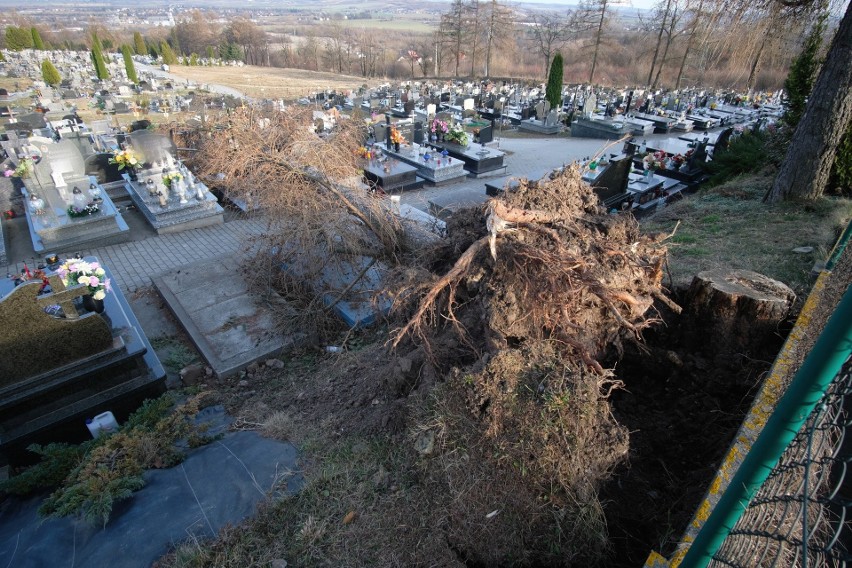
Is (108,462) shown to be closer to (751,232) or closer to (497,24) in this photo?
(751,232)

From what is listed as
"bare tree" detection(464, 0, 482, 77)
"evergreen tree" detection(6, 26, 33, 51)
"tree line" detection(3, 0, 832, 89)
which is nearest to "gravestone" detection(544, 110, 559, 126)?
"tree line" detection(3, 0, 832, 89)

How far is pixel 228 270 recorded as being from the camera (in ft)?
26.8

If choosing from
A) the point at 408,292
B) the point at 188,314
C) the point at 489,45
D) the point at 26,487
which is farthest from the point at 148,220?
the point at 489,45

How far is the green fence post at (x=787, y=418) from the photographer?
1.23 metres

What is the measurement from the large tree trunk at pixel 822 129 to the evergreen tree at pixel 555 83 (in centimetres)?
1409

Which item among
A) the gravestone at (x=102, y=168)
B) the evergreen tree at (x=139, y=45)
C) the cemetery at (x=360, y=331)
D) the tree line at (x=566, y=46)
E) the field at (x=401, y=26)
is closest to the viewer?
the cemetery at (x=360, y=331)

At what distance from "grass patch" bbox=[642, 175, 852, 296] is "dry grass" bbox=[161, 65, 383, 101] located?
26345 millimetres

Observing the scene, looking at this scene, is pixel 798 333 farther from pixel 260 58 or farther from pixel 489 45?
pixel 260 58

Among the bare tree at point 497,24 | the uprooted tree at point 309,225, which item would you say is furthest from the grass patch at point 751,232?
the bare tree at point 497,24

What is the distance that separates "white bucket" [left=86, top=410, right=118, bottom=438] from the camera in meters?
5.05

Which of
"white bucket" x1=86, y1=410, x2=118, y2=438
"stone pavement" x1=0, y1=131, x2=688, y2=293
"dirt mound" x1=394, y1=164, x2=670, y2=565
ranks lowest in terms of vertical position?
"stone pavement" x1=0, y1=131, x2=688, y2=293

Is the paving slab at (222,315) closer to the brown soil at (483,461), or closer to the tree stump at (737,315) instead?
the brown soil at (483,461)

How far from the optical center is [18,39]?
38.9 metres

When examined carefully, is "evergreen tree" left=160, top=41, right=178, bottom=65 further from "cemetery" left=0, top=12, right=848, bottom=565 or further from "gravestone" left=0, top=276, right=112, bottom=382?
"gravestone" left=0, top=276, right=112, bottom=382
